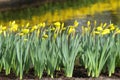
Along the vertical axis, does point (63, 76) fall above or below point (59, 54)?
below

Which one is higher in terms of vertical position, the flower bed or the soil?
the flower bed

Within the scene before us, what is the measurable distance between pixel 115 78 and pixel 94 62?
420mm

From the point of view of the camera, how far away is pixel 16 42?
20.7 feet

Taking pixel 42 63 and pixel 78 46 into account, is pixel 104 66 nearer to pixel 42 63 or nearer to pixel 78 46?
pixel 78 46

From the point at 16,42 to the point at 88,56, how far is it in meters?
1.07

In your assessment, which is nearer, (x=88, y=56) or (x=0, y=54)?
(x=88, y=56)

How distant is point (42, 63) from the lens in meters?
6.06

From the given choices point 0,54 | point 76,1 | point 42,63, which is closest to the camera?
point 42,63

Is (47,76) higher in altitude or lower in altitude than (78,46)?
lower

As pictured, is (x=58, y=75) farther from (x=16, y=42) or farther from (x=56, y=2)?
(x=56, y=2)

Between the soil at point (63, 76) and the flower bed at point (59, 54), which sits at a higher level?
the flower bed at point (59, 54)

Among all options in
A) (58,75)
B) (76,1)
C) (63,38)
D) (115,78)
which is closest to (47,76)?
Answer: (58,75)

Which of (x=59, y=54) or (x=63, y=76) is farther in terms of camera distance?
(x=63, y=76)

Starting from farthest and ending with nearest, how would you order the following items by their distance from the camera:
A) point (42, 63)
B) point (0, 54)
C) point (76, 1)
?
point (76, 1), point (0, 54), point (42, 63)
